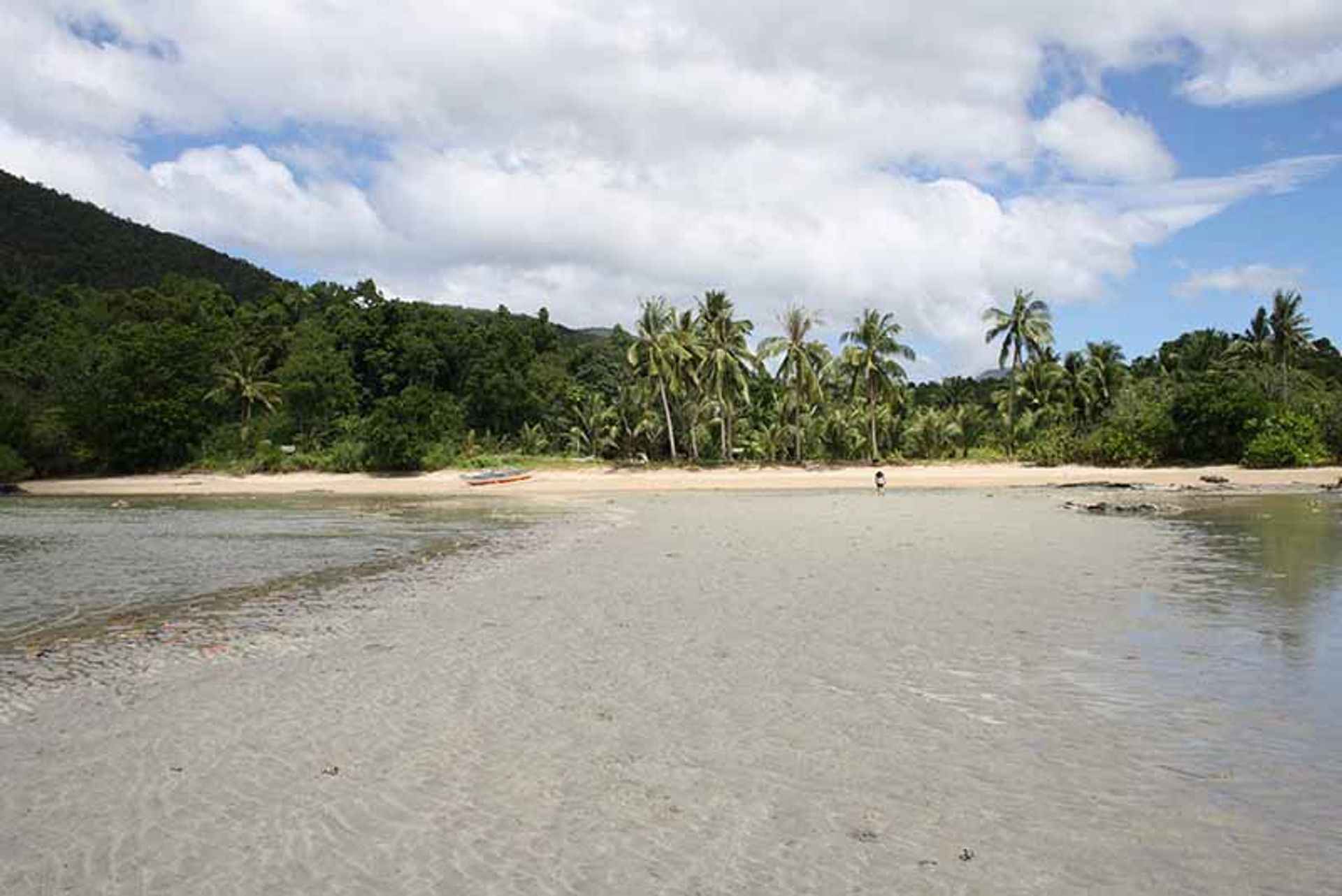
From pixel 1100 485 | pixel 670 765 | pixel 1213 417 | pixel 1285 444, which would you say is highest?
pixel 1213 417

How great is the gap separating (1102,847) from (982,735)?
1.91m

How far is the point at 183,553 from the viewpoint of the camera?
20750mm

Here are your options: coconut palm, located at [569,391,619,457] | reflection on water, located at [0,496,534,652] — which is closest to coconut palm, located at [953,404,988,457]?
coconut palm, located at [569,391,619,457]

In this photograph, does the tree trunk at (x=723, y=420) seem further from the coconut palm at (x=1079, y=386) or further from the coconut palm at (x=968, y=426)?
the coconut palm at (x=1079, y=386)

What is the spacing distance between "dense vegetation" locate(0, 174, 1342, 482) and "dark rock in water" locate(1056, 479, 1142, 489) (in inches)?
370

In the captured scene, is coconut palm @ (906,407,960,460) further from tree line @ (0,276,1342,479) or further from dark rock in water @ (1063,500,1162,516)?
dark rock in water @ (1063,500,1162,516)

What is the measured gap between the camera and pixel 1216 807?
543cm

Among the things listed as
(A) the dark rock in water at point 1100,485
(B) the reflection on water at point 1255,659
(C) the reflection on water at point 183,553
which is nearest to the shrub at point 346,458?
(C) the reflection on water at point 183,553

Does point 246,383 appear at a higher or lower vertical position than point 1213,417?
higher

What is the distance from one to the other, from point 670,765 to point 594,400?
5772 cm

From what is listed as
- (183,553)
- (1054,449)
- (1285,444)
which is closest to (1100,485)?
(1285,444)

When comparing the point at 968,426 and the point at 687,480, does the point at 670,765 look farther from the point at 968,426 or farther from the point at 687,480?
the point at 968,426

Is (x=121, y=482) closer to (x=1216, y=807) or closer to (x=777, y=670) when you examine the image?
(x=777, y=670)

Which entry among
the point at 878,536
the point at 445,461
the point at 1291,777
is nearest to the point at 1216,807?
the point at 1291,777
